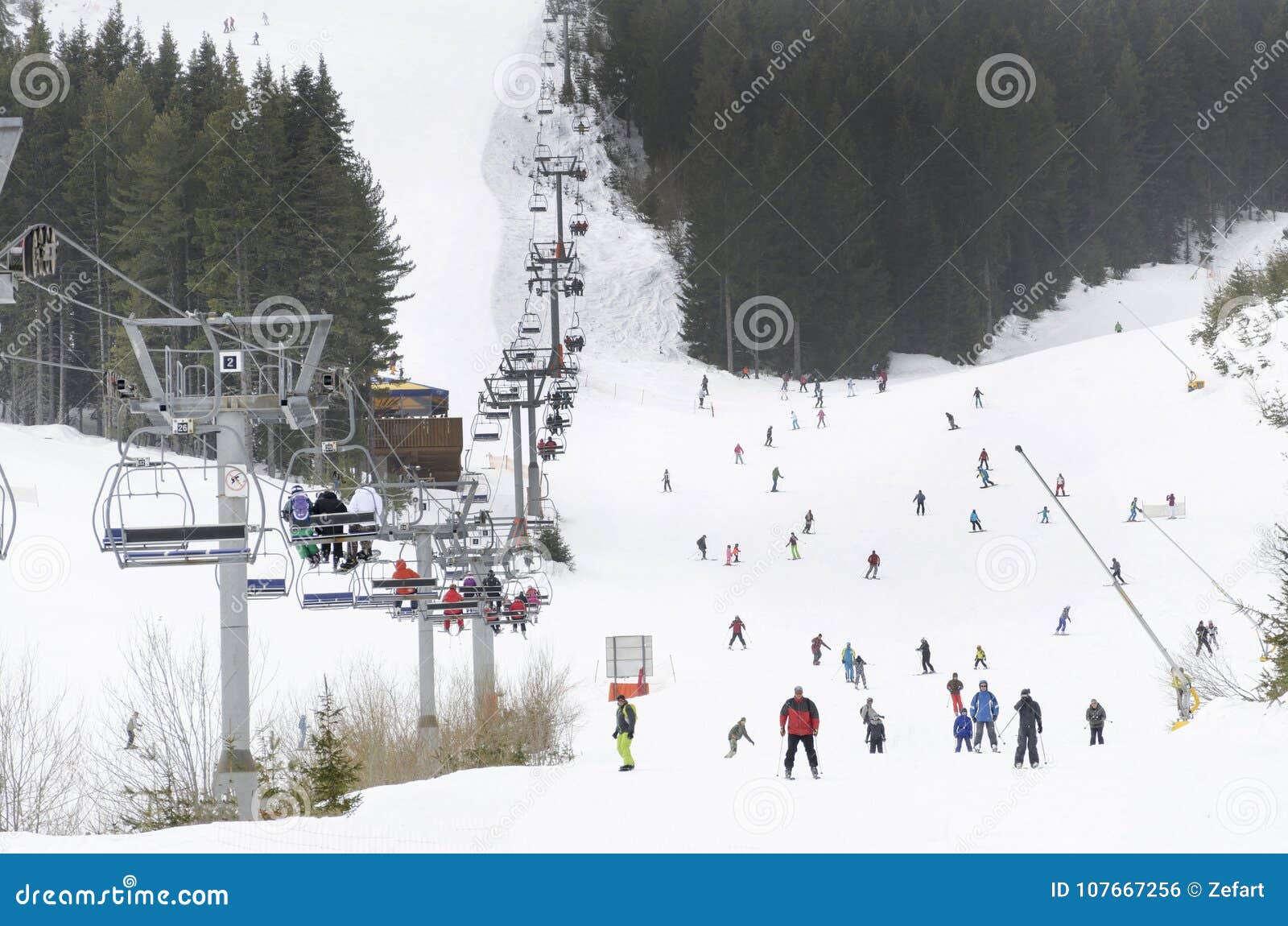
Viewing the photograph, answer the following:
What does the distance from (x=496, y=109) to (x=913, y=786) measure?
96.2 m

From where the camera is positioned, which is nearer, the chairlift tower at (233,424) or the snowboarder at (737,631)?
the chairlift tower at (233,424)

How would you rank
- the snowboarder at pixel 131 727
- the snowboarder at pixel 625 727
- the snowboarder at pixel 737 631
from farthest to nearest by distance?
1. the snowboarder at pixel 737 631
2. the snowboarder at pixel 131 727
3. the snowboarder at pixel 625 727

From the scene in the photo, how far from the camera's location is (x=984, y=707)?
21.9 m

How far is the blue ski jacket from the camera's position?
21.8 m

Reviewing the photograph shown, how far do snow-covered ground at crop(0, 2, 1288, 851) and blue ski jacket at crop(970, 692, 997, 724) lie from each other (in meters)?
1.15

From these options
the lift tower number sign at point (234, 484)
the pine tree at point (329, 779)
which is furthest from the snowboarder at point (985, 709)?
the lift tower number sign at point (234, 484)

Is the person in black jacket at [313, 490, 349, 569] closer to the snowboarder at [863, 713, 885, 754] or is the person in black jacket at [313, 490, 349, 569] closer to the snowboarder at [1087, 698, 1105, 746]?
the snowboarder at [863, 713, 885, 754]

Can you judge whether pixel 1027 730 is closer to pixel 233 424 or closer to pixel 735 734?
pixel 735 734

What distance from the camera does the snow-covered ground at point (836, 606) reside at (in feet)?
44.0

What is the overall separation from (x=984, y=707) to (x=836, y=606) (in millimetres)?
17110

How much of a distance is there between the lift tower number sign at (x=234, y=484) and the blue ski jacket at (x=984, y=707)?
12.6 metres

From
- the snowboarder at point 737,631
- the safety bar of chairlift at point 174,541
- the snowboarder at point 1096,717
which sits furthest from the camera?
the snowboarder at point 737,631

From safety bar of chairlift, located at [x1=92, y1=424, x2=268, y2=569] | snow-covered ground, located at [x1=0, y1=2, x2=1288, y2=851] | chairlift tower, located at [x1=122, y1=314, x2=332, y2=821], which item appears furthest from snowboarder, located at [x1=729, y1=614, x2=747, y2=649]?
safety bar of chairlift, located at [x1=92, y1=424, x2=268, y2=569]

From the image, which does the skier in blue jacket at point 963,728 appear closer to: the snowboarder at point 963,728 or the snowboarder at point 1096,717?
the snowboarder at point 963,728
